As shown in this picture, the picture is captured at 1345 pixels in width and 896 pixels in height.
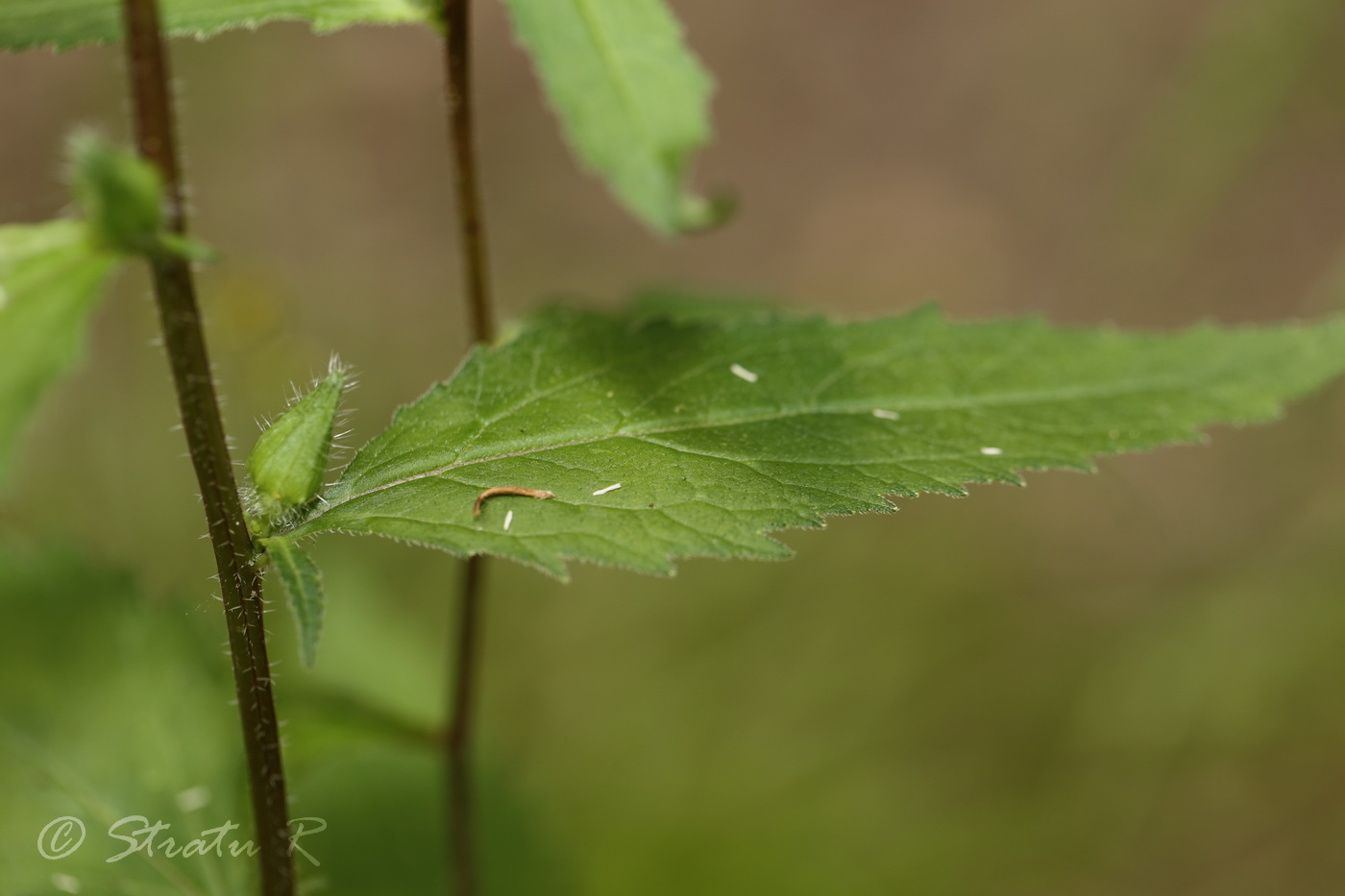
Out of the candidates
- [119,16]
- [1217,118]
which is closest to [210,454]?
[119,16]

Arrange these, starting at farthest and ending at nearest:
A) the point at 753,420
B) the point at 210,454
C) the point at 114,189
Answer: the point at 753,420 < the point at 210,454 < the point at 114,189

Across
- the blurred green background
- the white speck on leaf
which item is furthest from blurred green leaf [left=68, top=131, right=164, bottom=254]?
the white speck on leaf

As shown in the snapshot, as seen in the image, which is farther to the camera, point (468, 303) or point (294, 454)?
point (468, 303)

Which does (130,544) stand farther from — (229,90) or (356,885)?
(229,90)

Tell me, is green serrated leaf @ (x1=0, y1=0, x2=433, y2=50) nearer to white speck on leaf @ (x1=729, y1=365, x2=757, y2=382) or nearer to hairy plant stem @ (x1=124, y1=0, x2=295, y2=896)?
hairy plant stem @ (x1=124, y1=0, x2=295, y2=896)

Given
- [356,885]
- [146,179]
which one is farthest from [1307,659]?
[146,179]

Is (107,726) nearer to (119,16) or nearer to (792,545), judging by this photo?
(119,16)
